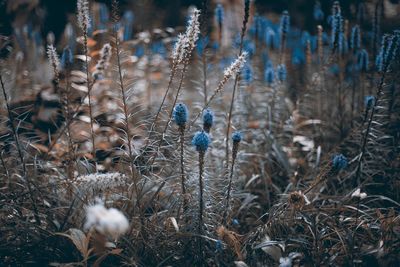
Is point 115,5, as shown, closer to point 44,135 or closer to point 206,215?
point 206,215

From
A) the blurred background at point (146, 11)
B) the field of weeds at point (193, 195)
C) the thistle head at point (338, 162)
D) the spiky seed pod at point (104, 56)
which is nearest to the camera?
the field of weeds at point (193, 195)

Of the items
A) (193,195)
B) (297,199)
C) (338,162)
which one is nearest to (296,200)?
(297,199)

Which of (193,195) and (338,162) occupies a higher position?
(338,162)


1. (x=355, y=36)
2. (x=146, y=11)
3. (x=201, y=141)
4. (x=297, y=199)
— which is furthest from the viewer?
(x=146, y=11)

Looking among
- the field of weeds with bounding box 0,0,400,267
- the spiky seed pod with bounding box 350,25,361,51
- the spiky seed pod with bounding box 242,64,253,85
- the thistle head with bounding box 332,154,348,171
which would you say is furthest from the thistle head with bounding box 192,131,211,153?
the spiky seed pod with bounding box 350,25,361,51

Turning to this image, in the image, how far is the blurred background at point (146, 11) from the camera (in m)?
4.55

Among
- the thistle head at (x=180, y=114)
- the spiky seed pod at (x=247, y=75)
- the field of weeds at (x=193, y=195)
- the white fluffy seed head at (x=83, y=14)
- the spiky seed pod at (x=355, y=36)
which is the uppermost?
the white fluffy seed head at (x=83, y=14)

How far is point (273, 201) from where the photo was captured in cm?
310

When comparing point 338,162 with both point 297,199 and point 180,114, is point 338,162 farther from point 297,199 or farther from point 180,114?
point 180,114

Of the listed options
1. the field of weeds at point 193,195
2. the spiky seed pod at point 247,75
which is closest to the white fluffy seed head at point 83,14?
the field of weeds at point 193,195

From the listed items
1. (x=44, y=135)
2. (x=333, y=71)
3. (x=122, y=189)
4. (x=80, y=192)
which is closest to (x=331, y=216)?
(x=122, y=189)

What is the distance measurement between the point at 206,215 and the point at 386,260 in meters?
0.91

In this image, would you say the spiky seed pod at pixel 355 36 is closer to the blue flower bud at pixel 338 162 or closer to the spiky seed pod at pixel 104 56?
the blue flower bud at pixel 338 162

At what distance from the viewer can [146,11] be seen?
6266 mm
